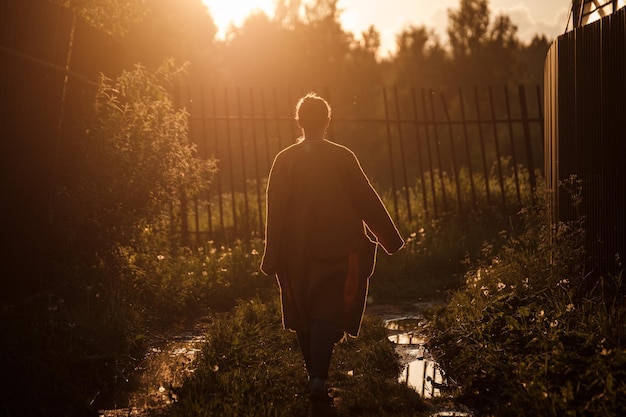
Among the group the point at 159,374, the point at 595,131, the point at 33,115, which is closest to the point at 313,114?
the point at 159,374

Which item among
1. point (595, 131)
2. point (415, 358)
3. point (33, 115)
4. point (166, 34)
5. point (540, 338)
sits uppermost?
point (166, 34)

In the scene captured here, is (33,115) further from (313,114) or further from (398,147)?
(398,147)

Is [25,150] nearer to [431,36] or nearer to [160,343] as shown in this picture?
[160,343]

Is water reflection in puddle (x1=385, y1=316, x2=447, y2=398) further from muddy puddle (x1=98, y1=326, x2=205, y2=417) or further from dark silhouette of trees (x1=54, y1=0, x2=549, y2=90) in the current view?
dark silhouette of trees (x1=54, y1=0, x2=549, y2=90)

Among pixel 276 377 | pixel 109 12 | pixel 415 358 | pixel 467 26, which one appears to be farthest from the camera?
pixel 467 26

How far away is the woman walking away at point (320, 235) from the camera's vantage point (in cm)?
512

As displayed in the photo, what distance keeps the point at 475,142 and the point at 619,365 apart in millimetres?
27756

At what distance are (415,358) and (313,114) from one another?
2.07m

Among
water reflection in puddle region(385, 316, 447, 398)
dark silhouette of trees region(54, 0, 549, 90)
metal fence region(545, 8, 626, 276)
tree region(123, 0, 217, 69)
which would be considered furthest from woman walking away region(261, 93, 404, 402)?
dark silhouette of trees region(54, 0, 549, 90)

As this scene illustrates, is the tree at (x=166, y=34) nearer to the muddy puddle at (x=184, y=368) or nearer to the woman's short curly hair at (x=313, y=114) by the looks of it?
the muddy puddle at (x=184, y=368)

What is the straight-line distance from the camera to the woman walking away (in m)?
5.12

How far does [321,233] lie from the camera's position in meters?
5.13

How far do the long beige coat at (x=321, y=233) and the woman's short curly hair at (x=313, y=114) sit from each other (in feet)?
0.39

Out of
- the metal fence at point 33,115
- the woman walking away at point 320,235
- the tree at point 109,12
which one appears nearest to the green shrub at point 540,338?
the woman walking away at point 320,235
